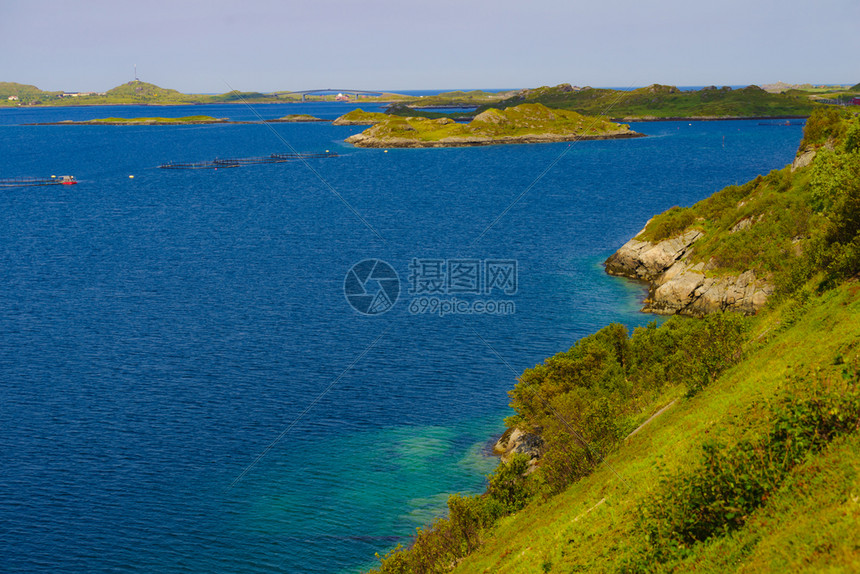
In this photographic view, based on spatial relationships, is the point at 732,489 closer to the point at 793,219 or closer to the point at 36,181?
the point at 793,219

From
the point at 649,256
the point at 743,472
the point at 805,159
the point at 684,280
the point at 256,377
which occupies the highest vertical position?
the point at 805,159

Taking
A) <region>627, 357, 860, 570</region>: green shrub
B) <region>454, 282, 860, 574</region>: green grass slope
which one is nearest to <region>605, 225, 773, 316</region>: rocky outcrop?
<region>454, 282, 860, 574</region>: green grass slope

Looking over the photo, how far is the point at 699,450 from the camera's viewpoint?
73.3 ft

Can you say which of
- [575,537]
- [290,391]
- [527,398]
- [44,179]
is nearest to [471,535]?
[575,537]

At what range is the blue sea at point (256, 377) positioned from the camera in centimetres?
3903

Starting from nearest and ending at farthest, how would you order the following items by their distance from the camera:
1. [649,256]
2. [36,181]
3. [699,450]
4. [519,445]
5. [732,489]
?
[732,489], [699,450], [519,445], [649,256], [36,181]

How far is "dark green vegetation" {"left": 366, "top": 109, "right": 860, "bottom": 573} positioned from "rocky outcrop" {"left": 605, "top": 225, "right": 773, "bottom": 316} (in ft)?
Answer: 38.9

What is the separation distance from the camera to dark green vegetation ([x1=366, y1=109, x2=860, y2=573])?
17.2 meters

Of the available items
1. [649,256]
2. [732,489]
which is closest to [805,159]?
[649,256]

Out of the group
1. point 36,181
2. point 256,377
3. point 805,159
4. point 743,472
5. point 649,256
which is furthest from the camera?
point 36,181

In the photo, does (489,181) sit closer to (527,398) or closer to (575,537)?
(527,398)

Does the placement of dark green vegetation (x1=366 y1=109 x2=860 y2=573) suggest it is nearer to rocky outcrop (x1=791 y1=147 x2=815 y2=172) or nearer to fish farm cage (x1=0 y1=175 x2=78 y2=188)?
rocky outcrop (x1=791 y1=147 x2=815 y2=172)

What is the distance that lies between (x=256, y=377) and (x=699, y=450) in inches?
1650

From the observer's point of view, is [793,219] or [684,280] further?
Result: [684,280]
